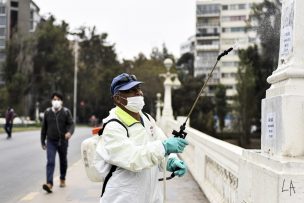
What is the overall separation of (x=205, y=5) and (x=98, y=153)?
321 feet

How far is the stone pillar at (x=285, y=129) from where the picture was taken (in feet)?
11.0

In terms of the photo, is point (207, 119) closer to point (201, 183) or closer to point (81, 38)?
point (81, 38)

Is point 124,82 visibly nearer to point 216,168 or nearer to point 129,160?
point 129,160

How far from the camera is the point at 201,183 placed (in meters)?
10.0

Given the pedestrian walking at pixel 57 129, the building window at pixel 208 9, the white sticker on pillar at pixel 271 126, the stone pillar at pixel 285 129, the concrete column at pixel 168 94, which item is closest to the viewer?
the stone pillar at pixel 285 129

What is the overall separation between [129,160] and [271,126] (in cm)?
104

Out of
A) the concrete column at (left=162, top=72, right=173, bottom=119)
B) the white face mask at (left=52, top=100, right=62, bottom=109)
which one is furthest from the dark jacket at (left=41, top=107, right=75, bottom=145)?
the concrete column at (left=162, top=72, right=173, bottom=119)

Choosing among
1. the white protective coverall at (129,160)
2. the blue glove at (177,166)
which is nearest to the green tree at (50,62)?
the blue glove at (177,166)

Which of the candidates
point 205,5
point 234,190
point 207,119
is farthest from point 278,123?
point 205,5

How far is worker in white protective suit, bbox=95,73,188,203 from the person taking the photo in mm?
3836

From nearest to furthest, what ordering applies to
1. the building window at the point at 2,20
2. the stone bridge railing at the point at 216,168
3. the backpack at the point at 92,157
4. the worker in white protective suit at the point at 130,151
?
the worker in white protective suit at the point at 130,151 < the backpack at the point at 92,157 < the stone bridge railing at the point at 216,168 < the building window at the point at 2,20

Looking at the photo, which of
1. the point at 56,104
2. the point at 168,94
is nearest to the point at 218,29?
the point at 168,94

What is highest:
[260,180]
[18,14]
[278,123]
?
[18,14]

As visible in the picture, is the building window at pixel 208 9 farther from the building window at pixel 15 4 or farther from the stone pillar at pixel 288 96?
the stone pillar at pixel 288 96
